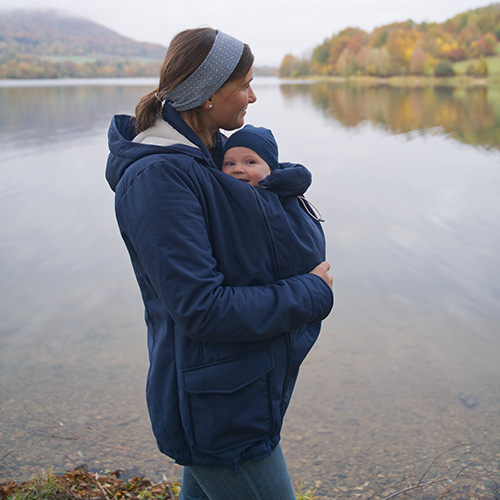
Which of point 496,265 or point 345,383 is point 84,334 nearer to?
point 345,383

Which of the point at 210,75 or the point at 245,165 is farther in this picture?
the point at 245,165

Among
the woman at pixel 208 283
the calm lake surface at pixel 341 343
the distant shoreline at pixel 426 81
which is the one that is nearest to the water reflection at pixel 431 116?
the calm lake surface at pixel 341 343

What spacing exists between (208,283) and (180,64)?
62 cm

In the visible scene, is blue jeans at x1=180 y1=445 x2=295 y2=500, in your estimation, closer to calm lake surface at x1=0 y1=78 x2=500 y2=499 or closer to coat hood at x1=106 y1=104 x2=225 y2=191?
coat hood at x1=106 y1=104 x2=225 y2=191

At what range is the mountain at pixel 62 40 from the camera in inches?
2793

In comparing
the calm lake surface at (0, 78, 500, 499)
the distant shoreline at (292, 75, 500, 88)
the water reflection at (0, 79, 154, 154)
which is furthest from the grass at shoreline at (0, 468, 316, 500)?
the distant shoreline at (292, 75, 500, 88)

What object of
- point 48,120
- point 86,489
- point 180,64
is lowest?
point 86,489

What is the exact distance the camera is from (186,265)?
1.30 meters

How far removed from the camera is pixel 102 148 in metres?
15.5

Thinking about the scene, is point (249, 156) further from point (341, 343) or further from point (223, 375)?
point (341, 343)

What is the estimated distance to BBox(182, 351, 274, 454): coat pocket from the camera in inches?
55.4

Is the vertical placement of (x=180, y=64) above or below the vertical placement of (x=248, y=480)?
above

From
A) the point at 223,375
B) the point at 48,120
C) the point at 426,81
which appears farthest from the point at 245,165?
the point at 426,81

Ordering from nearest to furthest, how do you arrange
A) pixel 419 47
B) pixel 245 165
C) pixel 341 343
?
pixel 245 165 → pixel 341 343 → pixel 419 47
